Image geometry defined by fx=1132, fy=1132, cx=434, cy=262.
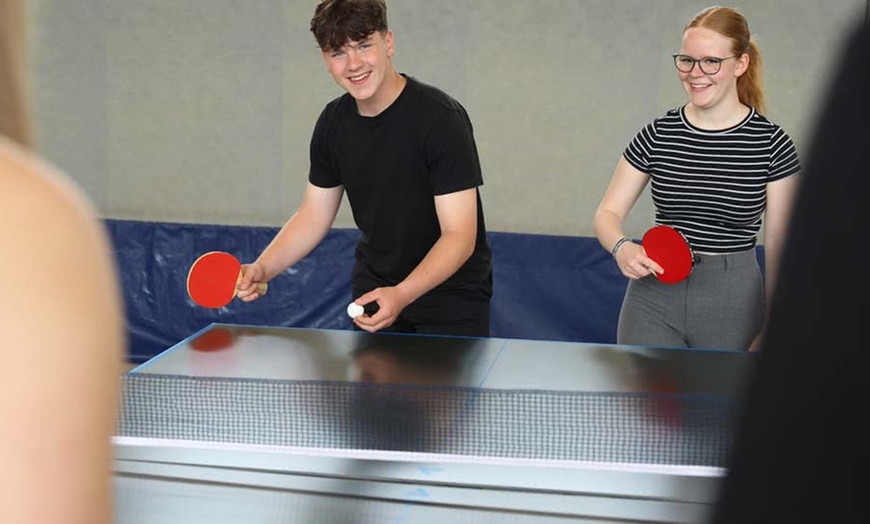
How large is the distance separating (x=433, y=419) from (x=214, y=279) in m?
0.98

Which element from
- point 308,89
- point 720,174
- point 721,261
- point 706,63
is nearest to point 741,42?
point 706,63

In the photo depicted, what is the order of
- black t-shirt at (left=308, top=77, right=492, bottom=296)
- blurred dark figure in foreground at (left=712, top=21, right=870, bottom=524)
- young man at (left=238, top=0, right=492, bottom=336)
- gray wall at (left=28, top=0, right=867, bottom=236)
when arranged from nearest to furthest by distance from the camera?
blurred dark figure in foreground at (left=712, top=21, right=870, bottom=524) → young man at (left=238, top=0, right=492, bottom=336) → black t-shirt at (left=308, top=77, right=492, bottom=296) → gray wall at (left=28, top=0, right=867, bottom=236)

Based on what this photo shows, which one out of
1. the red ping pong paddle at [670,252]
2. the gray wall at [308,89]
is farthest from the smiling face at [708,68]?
the gray wall at [308,89]

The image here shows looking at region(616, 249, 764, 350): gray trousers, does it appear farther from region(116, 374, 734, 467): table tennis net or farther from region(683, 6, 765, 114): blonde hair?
region(116, 374, 734, 467): table tennis net

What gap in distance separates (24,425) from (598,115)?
20.7ft

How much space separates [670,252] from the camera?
3.06 m

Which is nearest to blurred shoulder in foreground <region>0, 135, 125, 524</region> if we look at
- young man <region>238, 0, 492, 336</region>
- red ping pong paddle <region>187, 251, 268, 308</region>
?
young man <region>238, 0, 492, 336</region>

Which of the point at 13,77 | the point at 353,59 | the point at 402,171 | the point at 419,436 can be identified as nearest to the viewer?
the point at 13,77

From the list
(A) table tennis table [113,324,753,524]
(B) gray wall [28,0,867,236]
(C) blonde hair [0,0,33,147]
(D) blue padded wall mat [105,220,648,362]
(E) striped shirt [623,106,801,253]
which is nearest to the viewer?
(C) blonde hair [0,0,33,147]

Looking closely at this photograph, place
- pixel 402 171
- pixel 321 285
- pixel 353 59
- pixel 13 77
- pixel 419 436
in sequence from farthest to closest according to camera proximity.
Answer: pixel 321 285 → pixel 402 171 → pixel 353 59 → pixel 419 436 → pixel 13 77

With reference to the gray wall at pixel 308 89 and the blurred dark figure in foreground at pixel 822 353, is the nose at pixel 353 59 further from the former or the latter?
the gray wall at pixel 308 89

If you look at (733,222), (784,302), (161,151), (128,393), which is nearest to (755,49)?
(733,222)

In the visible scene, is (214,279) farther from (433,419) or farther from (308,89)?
(308,89)

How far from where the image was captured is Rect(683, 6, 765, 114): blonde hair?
3182 mm
